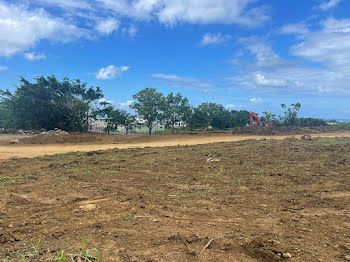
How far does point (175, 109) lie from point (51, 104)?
12.1m

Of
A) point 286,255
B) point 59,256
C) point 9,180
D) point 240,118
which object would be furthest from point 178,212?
point 240,118

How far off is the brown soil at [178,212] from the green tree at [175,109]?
17609 mm

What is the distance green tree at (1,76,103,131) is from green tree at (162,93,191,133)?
7.15 metres

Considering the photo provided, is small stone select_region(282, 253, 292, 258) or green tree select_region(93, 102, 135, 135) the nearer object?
small stone select_region(282, 253, 292, 258)

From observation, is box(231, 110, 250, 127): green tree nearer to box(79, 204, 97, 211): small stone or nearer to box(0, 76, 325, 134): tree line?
box(0, 76, 325, 134): tree line

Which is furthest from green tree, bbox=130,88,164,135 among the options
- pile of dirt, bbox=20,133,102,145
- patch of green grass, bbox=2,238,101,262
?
Answer: patch of green grass, bbox=2,238,101,262

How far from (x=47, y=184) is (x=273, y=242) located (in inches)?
204

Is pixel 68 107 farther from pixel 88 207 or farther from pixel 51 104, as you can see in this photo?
pixel 88 207

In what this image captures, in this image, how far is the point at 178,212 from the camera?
4.27 m

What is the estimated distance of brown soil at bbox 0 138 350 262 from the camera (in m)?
3.07

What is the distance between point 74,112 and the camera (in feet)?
74.3

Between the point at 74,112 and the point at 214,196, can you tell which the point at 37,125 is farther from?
the point at 214,196

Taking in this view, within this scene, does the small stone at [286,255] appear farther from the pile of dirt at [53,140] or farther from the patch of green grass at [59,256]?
the pile of dirt at [53,140]

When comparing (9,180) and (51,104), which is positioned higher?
(51,104)
